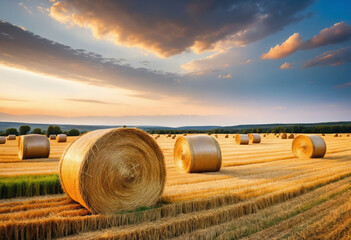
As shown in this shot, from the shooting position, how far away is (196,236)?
460 cm

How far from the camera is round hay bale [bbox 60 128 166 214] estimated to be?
17.9 feet

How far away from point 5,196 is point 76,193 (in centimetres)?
250

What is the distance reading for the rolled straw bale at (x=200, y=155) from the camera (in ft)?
35.4

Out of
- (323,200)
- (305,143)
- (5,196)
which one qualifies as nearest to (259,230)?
(323,200)

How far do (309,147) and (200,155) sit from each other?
8.44 m

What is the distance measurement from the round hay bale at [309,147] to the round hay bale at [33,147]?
15189 mm

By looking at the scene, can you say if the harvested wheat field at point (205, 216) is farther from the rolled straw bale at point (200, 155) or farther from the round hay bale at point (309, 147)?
the round hay bale at point (309, 147)

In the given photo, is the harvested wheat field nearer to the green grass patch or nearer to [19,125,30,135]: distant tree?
the green grass patch

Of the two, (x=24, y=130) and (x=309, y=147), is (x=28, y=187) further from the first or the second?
(x=24, y=130)

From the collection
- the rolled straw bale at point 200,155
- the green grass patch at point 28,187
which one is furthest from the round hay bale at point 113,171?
the rolled straw bale at point 200,155

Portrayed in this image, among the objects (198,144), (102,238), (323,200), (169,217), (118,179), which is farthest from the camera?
(198,144)

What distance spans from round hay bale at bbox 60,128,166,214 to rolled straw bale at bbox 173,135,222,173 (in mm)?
4364

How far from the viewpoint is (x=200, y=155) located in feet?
35.6

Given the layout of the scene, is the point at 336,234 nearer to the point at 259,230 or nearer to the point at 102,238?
the point at 259,230
